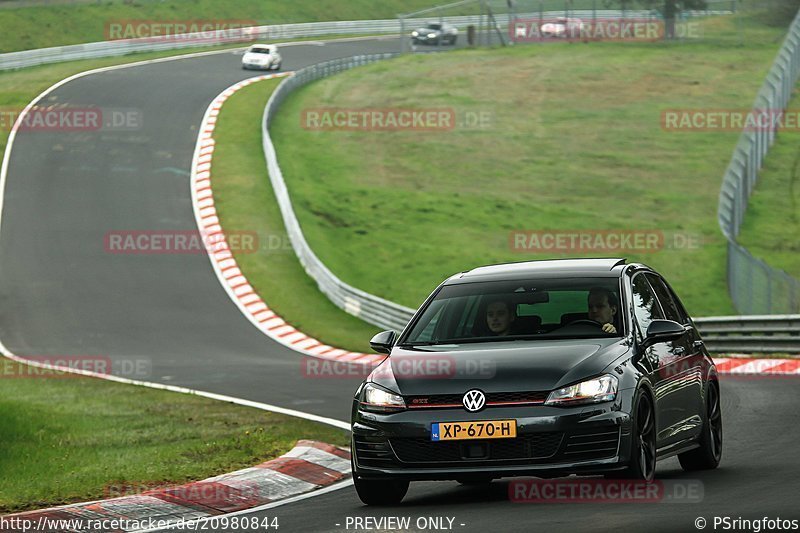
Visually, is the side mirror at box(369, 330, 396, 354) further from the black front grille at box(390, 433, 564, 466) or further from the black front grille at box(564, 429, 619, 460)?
the black front grille at box(564, 429, 619, 460)

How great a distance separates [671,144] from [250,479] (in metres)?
44.6

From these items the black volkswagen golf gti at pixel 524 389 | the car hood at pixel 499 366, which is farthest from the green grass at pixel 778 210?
the car hood at pixel 499 366

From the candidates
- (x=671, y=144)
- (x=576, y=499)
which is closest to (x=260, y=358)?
(x=576, y=499)

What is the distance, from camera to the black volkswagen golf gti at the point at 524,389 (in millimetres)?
8906

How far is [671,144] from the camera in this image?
178 ft

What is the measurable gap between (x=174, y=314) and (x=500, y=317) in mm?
23626

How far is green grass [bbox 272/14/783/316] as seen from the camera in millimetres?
39656

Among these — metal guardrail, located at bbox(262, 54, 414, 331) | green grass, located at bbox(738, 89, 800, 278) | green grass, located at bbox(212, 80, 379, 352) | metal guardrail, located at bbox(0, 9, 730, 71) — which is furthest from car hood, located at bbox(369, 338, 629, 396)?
metal guardrail, located at bbox(0, 9, 730, 71)

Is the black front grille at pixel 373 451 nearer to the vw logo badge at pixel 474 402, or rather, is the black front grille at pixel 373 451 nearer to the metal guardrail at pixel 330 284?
the vw logo badge at pixel 474 402

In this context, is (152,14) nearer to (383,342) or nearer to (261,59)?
(261,59)

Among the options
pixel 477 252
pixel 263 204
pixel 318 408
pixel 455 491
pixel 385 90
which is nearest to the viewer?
pixel 455 491

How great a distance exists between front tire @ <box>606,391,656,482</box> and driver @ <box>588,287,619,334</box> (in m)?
0.70

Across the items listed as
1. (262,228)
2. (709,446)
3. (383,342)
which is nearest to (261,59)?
(262,228)

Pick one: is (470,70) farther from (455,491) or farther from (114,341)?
(455,491)
